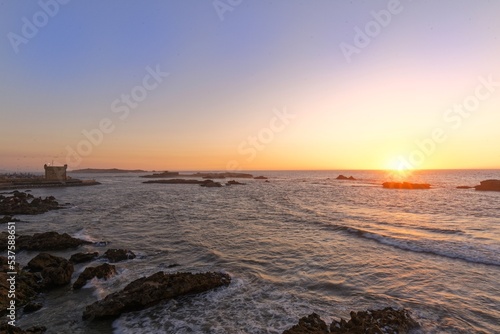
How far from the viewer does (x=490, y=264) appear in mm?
13695

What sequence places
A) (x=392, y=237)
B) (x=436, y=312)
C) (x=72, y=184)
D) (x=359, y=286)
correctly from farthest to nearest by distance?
(x=72, y=184) < (x=392, y=237) < (x=359, y=286) < (x=436, y=312)

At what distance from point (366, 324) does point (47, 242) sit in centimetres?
1837

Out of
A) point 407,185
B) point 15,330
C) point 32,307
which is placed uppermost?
point 407,185

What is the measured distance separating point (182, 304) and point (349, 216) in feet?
75.6

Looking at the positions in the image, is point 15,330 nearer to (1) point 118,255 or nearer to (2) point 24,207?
(1) point 118,255

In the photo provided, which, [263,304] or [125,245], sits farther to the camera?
[125,245]

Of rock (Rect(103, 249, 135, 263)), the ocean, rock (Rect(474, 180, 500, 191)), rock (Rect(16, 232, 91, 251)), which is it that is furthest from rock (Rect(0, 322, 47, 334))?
rock (Rect(474, 180, 500, 191))

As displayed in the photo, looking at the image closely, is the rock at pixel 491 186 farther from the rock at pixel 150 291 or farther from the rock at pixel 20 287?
the rock at pixel 20 287

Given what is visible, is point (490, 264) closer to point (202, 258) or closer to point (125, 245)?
point (202, 258)

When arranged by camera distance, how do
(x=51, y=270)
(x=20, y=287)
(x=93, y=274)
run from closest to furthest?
1. (x=20, y=287)
2. (x=51, y=270)
3. (x=93, y=274)

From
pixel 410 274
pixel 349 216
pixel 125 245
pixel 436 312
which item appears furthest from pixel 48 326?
pixel 349 216

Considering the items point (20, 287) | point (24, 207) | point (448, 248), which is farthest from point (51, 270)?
point (24, 207)

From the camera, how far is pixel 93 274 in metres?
12.1

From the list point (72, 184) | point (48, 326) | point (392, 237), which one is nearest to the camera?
point (48, 326)
